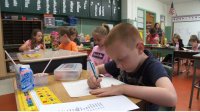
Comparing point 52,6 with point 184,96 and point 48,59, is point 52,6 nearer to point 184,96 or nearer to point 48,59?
point 48,59

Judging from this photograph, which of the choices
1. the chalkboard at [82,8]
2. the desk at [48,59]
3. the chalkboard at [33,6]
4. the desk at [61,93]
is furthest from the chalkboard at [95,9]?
the desk at [61,93]

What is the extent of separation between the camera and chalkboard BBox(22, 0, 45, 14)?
14.6 ft

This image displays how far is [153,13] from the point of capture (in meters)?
9.05

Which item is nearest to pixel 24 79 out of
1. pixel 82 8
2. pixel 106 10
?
pixel 82 8

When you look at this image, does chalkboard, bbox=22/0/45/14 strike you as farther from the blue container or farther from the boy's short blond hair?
the boy's short blond hair

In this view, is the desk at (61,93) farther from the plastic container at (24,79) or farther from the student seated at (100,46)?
the student seated at (100,46)

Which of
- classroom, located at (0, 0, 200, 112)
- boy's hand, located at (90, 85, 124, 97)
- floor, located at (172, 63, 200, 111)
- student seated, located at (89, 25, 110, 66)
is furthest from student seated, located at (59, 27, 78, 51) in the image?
boy's hand, located at (90, 85, 124, 97)

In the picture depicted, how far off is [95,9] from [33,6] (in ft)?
6.86

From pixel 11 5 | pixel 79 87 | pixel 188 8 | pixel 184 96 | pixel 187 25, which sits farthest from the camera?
pixel 187 25

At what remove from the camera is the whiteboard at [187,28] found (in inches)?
361

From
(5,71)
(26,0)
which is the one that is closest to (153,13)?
(26,0)

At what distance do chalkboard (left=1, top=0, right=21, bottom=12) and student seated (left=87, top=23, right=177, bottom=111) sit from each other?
12.9ft

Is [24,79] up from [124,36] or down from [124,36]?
A: down

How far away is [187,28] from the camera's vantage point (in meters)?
9.48
